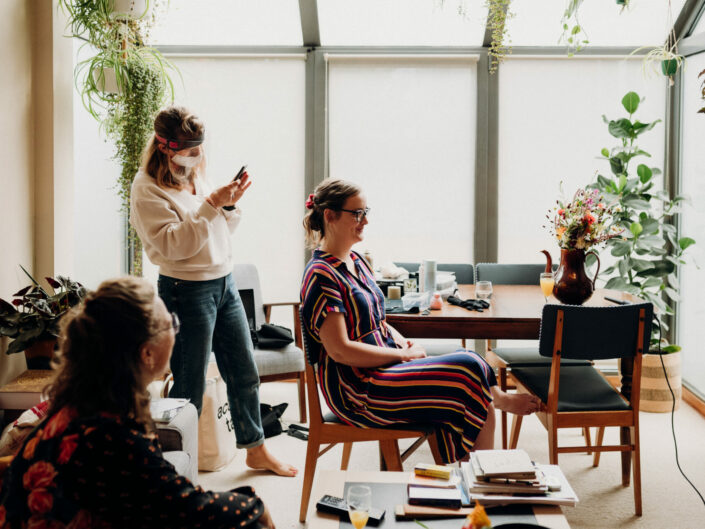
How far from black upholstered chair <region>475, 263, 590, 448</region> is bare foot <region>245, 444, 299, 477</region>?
1030 millimetres

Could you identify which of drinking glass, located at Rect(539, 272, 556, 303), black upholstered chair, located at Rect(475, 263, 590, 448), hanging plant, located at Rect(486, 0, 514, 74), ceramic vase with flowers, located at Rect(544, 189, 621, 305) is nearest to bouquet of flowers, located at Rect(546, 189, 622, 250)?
ceramic vase with flowers, located at Rect(544, 189, 621, 305)

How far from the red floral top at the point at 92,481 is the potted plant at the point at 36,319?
1.51 metres

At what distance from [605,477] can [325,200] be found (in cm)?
177

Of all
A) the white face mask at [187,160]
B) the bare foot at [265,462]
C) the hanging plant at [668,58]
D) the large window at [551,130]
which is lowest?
the bare foot at [265,462]

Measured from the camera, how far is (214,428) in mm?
3047

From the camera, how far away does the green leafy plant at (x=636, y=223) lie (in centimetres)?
396

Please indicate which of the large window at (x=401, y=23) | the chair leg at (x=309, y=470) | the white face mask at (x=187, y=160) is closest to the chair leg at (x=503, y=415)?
the chair leg at (x=309, y=470)

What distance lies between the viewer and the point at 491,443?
2453mm

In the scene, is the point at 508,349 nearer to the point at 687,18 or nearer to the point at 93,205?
the point at 687,18

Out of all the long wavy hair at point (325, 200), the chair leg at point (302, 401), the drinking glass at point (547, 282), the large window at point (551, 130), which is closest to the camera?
the long wavy hair at point (325, 200)

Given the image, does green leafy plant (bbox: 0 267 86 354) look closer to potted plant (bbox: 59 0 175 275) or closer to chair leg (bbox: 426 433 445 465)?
potted plant (bbox: 59 0 175 275)

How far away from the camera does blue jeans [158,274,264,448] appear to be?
262cm

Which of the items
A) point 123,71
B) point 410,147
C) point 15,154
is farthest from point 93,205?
point 410,147

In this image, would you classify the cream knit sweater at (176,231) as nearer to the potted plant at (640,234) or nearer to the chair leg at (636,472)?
the chair leg at (636,472)
